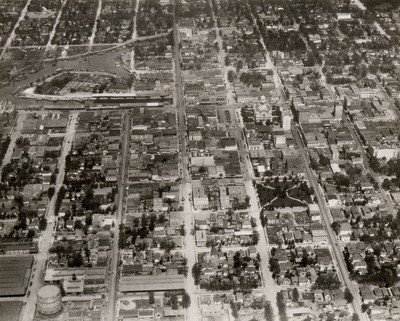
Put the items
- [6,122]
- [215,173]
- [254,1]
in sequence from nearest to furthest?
[215,173]
[6,122]
[254,1]

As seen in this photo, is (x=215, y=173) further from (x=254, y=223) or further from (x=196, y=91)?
(x=196, y=91)

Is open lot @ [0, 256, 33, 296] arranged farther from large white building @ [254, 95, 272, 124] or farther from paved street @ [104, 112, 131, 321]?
large white building @ [254, 95, 272, 124]

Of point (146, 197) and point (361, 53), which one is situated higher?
point (146, 197)

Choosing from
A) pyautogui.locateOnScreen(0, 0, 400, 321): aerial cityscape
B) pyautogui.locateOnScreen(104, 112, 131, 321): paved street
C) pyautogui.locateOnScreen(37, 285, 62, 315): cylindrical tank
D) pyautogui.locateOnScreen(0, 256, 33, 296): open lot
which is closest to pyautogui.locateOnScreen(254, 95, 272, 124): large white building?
pyautogui.locateOnScreen(0, 0, 400, 321): aerial cityscape

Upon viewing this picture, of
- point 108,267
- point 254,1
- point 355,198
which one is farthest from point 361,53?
point 108,267

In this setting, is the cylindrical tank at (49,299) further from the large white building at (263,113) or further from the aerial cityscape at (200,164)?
the large white building at (263,113)

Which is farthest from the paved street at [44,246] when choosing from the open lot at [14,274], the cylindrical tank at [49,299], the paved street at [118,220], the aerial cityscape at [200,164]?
the paved street at [118,220]
